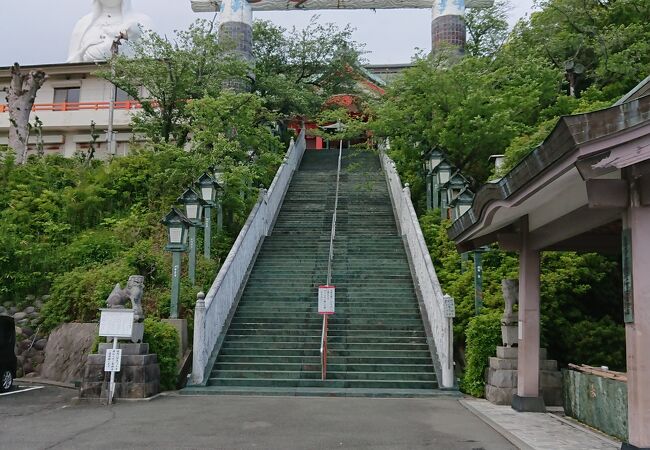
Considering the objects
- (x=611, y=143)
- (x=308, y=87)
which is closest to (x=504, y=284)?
(x=611, y=143)

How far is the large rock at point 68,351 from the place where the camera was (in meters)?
12.5

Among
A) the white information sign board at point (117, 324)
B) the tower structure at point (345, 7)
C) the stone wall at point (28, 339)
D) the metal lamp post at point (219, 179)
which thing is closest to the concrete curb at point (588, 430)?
the white information sign board at point (117, 324)

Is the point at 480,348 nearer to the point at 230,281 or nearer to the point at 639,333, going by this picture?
the point at 639,333

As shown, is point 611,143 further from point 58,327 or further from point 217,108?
point 217,108

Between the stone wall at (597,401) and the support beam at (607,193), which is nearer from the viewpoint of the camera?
the support beam at (607,193)

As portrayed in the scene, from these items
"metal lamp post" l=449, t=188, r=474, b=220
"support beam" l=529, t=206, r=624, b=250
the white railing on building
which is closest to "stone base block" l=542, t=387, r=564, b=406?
"support beam" l=529, t=206, r=624, b=250

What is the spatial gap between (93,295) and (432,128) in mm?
10905

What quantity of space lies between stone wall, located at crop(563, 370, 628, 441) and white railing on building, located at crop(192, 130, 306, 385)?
21.8 ft

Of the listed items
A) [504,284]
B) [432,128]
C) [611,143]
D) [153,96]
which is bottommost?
[504,284]

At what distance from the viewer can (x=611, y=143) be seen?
16.2 feet

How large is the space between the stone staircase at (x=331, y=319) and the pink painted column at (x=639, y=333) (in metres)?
5.63

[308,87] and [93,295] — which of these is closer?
[93,295]

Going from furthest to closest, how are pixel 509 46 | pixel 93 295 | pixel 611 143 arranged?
pixel 509 46
pixel 93 295
pixel 611 143

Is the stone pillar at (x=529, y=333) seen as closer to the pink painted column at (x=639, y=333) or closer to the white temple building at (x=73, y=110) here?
the pink painted column at (x=639, y=333)
